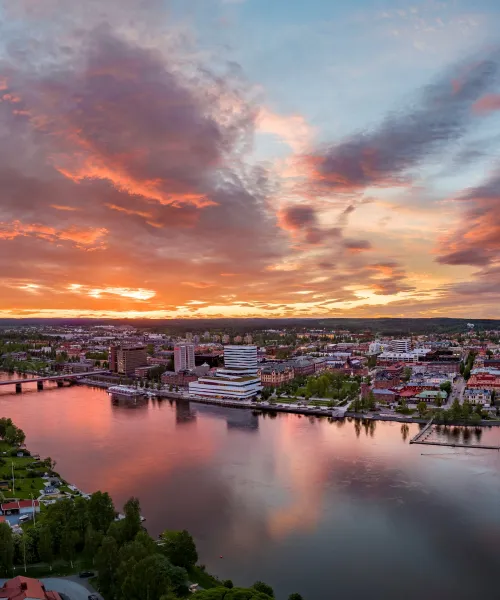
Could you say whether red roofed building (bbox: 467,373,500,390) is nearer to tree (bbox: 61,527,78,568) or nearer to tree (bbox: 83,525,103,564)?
tree (bbox: 83,525,103,564)

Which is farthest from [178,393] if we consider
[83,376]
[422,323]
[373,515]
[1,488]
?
[422,323]

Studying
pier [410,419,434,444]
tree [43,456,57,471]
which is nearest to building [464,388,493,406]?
pier [410,419,434,444]

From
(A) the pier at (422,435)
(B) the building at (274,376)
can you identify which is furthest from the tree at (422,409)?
(B) the building at (274,376)

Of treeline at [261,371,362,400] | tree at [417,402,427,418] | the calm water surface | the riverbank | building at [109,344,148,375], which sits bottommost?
the calm water surface

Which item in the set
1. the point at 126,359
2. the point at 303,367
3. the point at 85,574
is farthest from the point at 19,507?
the point at 126,359

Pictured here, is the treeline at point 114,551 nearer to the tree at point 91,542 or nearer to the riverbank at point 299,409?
the tree at point 91,542

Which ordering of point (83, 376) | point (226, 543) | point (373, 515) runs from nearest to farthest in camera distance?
1. point (226, 543)
2. point (373, 515)
3. point (83, 376)

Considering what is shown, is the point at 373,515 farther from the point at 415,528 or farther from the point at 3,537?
the point at 3,537
